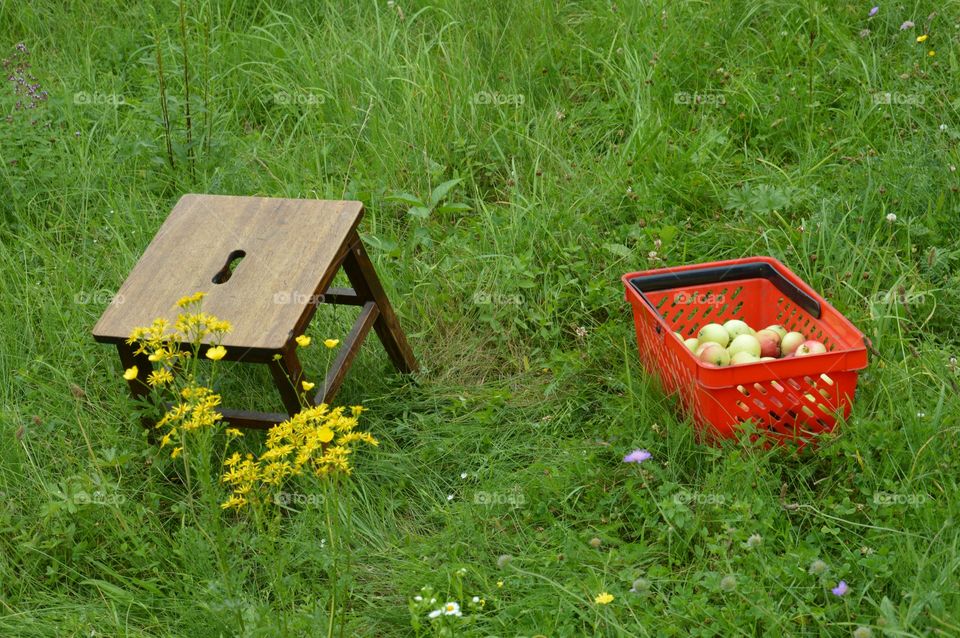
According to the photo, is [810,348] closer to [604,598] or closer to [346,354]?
[604,598]

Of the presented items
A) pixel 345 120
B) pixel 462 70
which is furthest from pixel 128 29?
pixel 462 70

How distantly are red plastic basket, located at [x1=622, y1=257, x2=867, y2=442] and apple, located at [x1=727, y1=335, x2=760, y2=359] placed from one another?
18 cm

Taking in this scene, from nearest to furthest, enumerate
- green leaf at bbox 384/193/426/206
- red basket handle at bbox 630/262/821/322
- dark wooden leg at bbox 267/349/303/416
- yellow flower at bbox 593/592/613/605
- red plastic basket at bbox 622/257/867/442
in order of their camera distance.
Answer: yellow flower at bbox 593/592/613/605, red plastic basket at bbox 622/257/867/442, dark wooden leg at bbox 267/349/303/416, red basket handle at bbox 630/262/821/322, green leaf at bbox 384/193/426/206

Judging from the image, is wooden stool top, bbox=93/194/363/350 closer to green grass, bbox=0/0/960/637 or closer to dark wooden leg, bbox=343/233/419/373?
dark wooden leg, bbox=343/233/419/373

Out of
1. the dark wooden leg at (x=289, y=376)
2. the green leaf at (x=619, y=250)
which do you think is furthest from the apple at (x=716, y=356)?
the dark wooden leg at (x=289, y=376)

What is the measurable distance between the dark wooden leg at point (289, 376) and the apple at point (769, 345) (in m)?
1.31

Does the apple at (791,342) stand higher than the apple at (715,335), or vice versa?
the apple at (791,342)

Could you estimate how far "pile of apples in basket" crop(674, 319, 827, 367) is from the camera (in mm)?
2883

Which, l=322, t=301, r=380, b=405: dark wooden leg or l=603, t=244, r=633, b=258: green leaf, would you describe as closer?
l=322, t=301, r=380, b=405: dark wooden leg

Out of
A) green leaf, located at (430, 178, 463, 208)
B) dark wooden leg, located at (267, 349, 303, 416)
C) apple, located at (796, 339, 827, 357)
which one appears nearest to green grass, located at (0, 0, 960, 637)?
green leaf, located at (430, 178, 463, 208)

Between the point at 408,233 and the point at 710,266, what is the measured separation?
1285 mm

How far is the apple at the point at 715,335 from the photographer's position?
118 inches

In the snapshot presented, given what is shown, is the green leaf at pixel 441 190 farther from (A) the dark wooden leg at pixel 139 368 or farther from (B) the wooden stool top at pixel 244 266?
(A) the dark wooden leg at pixel 139 368

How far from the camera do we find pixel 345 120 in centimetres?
446
